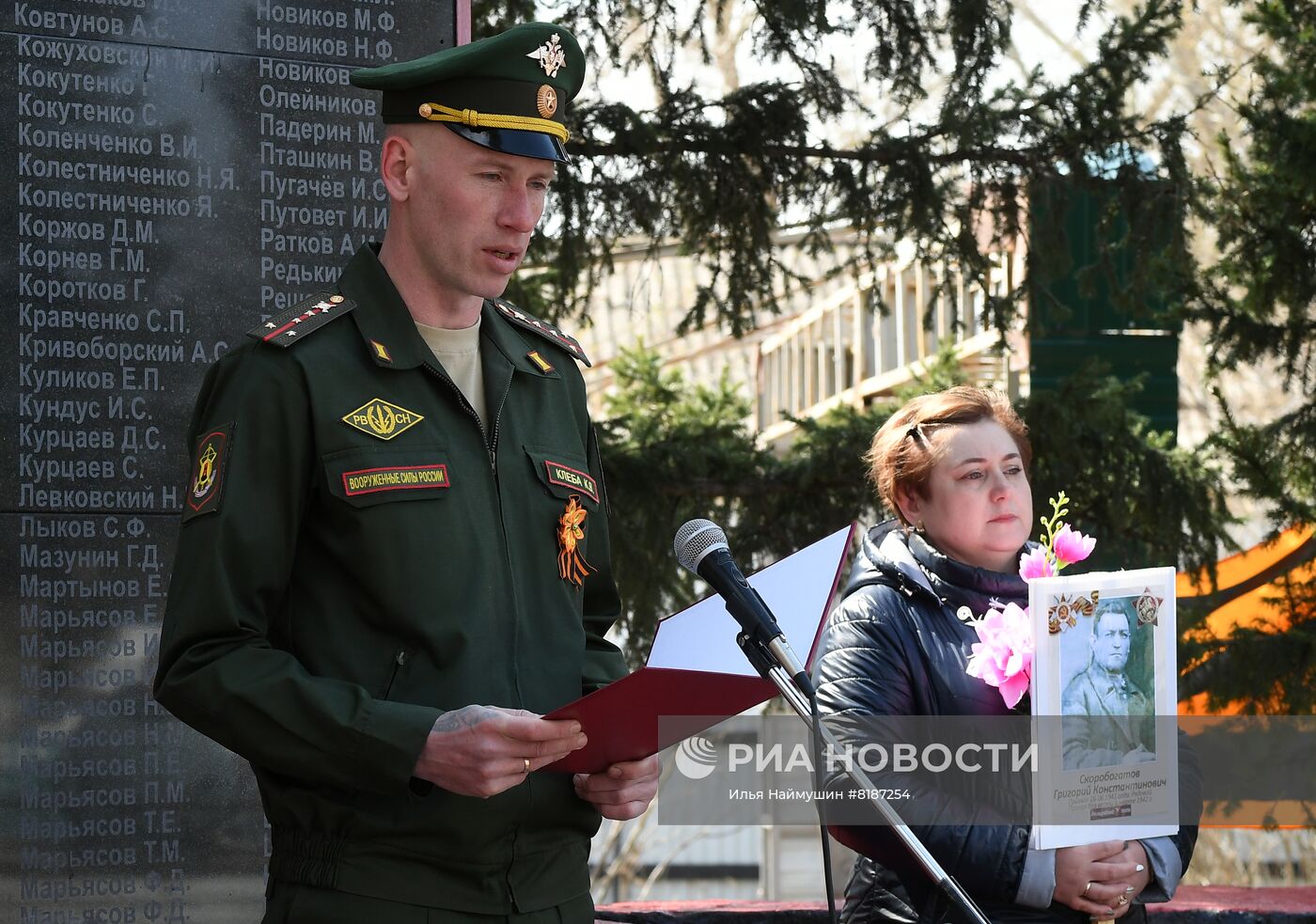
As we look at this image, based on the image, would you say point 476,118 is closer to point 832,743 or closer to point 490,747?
point 490,747

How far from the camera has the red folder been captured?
1.89 meters

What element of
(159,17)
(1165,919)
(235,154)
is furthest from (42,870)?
(1165,919)

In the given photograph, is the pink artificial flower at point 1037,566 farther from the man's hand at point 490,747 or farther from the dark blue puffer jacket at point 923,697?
the man's hand at point 490,747

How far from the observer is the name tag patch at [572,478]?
2303 mm

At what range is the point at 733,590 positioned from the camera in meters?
2.01

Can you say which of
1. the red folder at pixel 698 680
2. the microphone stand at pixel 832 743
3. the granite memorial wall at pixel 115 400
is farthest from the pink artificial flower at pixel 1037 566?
the granite memorial wall at pixel 115 400

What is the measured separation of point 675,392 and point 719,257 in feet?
3.73

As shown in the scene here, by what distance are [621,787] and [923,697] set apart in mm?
789

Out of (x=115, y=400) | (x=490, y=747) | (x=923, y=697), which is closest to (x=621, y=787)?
(x=490, y=747)

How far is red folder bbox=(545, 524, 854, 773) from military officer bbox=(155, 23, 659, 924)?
2.5 inches

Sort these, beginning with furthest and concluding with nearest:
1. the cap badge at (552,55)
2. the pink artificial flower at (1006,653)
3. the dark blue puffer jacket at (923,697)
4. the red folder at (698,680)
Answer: the dark blue puffer jacket at (923,697) → the pink artificial flower at (1006,653) → the cap badge at (552,55) → the red folder at (698,680)

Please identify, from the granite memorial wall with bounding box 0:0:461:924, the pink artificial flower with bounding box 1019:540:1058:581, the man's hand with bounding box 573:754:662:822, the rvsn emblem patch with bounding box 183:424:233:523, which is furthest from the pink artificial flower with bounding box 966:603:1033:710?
the granite memorial wall with bounding box 0:0:461:924

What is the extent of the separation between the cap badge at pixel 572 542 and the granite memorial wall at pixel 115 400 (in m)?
1.51

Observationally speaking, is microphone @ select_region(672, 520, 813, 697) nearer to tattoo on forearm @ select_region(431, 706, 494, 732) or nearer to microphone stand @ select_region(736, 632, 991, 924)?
microphone stand @ select_region(736, 632, 991, 924)
